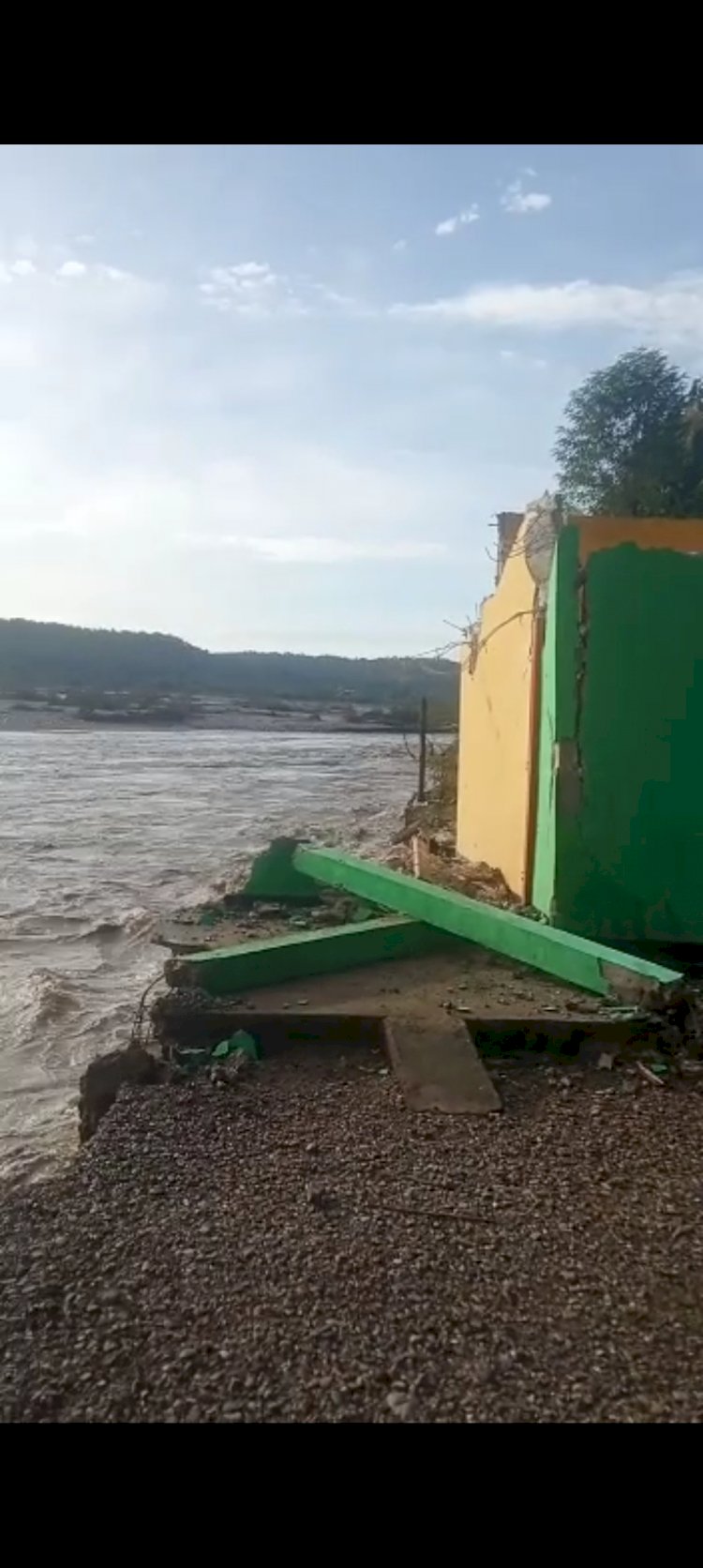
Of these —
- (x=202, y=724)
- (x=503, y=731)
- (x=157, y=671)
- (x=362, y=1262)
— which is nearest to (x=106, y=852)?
(x=503, y=731)

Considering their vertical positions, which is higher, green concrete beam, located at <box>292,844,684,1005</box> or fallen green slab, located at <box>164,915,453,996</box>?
green concrete beam, located at <box>292,844,684,1005</box>

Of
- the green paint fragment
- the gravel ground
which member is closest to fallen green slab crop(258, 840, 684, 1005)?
the gravel ground

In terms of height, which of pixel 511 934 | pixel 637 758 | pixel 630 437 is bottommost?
pixel 511 934

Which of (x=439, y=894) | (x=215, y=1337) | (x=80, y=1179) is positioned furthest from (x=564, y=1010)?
(x=215, y=1337)

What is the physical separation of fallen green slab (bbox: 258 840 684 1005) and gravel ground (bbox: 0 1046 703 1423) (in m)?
0.60

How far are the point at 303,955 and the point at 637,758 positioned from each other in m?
2.03

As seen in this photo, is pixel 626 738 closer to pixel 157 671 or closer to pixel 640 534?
pixel 640 534

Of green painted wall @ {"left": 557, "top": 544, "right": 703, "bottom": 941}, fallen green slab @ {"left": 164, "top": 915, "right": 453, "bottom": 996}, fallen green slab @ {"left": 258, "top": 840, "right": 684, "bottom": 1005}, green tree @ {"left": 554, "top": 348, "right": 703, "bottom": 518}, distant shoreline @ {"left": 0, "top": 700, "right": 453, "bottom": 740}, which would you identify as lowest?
distant shoreline @ {"left": 0, "top": 700, "right": 453, "bottom": 740}

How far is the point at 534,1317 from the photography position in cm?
276

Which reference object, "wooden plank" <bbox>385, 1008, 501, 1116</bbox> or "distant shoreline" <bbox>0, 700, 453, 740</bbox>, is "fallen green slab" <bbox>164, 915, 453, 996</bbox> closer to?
"wooden plank" <bbox>385, 1008, 501, 1116</bbox>

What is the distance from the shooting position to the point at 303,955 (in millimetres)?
5559

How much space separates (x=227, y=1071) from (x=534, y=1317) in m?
1.94

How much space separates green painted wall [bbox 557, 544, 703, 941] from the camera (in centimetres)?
584

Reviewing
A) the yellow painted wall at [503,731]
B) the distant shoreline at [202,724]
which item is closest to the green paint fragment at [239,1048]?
the yellow painted wall at [503,731]
